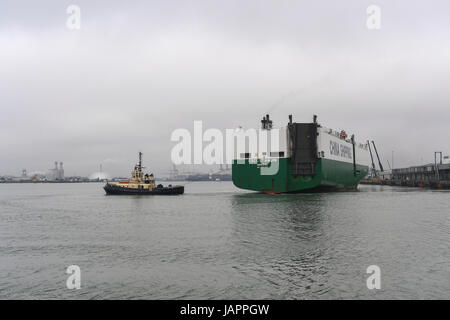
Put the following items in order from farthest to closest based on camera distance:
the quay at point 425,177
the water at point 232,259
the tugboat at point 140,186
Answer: the quay at point 425,177, the tugboat at point 140,186, the water at point 232,259

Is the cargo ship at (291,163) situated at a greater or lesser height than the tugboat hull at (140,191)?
greater

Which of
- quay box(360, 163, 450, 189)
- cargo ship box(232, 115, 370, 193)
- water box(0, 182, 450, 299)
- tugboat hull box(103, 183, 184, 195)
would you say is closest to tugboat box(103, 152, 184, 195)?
tugboat hull box(103, 183, 184, 195)

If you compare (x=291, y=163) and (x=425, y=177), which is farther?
(x=425, y=177)

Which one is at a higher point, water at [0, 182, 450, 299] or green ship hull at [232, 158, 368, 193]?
green ship hull at [232, 158, 368, 193]

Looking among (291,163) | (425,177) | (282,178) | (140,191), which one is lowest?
(140,191)

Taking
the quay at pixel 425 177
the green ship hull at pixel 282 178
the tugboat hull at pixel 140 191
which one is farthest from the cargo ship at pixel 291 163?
the quay at pixel 425 177

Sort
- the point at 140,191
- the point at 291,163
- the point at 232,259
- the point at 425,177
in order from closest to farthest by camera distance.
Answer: the point at 232,259
the point at 291,163
the point at 140,191
the point at 425,177

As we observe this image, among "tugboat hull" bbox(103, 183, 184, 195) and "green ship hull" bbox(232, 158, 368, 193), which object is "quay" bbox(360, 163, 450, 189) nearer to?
"green ship hull" bbox(232, 158, 368, 193)

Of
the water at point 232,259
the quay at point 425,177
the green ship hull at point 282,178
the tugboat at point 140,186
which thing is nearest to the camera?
the water at point 232,259

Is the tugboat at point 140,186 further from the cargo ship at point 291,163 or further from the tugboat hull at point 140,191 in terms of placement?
the cargo ship at point 291,163

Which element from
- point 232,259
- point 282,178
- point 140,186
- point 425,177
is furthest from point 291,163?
point 425,177

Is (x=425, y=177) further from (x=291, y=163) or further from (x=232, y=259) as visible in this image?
(x=232, y=259)

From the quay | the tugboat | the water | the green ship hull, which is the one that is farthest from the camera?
the quay
